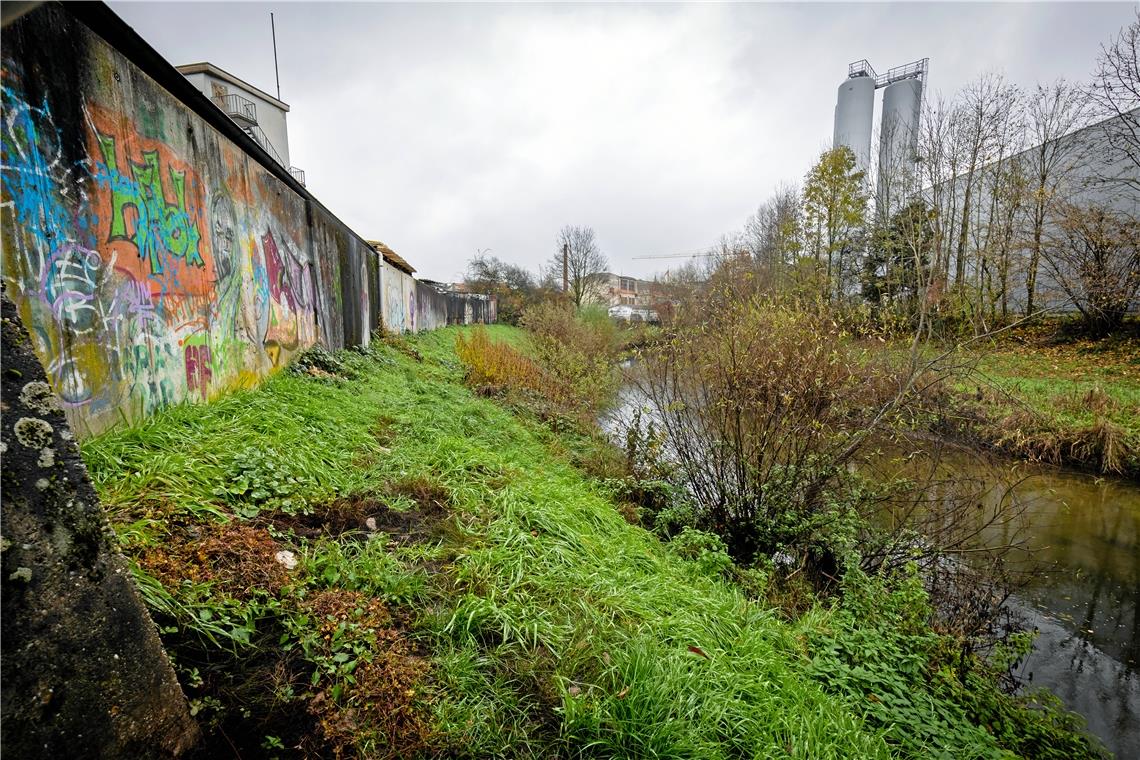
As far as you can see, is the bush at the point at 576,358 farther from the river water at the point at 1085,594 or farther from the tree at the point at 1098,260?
the tree at the point at 1098,260

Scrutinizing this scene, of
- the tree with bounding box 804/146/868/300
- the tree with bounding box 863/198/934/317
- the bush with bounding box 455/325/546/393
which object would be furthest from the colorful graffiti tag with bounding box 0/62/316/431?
the tree with bounding box 804/146/868/300

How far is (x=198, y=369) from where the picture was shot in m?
3.52

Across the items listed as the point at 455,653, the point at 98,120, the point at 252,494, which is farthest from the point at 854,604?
the point at 98,120

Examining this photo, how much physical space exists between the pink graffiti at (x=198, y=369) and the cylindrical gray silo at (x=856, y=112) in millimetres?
33817

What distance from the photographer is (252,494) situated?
262cm

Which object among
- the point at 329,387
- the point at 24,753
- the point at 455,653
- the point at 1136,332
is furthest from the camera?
the point at 1136,332

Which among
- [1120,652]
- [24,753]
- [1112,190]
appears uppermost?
[1112,190]

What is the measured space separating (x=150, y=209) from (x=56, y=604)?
297cm

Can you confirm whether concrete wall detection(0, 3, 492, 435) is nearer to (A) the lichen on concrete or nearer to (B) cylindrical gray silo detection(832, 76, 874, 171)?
(A) the lichen on concrete

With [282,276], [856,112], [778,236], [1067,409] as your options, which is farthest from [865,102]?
[282,276]

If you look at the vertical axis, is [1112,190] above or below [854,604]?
above

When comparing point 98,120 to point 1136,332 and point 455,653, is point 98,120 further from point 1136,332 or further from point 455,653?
point 1136,332

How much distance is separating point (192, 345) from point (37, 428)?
2775 millimetres

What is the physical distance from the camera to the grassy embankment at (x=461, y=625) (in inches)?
67.6
